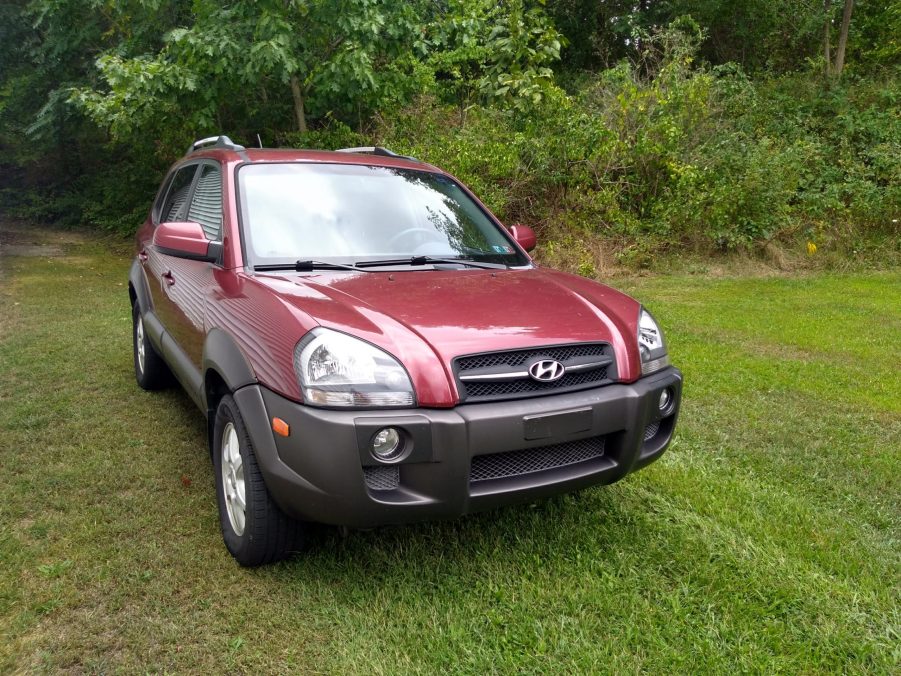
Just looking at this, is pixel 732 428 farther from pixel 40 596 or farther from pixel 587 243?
pixel 587 243

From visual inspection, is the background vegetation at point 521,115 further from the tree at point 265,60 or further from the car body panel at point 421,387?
the car body panel at point 421,387

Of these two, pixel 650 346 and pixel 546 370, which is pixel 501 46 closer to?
pixel 650 346

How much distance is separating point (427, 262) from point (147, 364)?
271cm

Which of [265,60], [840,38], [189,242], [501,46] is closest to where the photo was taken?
[189,242]

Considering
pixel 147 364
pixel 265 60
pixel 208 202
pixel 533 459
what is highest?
pixel 265 60

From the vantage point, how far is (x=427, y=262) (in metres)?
3.47

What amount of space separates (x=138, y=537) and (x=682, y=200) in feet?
31.9

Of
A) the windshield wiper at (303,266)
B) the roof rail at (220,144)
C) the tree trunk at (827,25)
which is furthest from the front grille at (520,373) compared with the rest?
the tree trunk at (827,25)

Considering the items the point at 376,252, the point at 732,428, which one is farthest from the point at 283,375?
the point at 732,428

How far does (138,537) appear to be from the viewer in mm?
3160

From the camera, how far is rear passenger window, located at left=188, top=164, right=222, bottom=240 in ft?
11.8

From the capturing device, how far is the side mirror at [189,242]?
3.26 m

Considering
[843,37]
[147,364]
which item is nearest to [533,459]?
[147,364]

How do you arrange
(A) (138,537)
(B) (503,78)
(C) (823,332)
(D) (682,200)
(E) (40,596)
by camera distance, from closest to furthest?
1. (E) (40,596)
2. (A) (138,537)
3. (C) (823,332)
4. (B) (503,78)
5. (D) (682,200)
